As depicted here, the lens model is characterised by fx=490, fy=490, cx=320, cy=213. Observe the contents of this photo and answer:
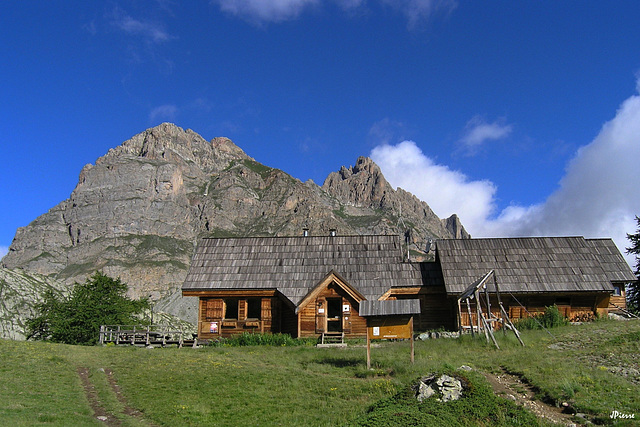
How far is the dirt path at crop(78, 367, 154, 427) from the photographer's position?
12480 mm

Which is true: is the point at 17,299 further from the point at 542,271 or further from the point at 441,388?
the point at 441,388

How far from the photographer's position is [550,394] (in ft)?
40.6

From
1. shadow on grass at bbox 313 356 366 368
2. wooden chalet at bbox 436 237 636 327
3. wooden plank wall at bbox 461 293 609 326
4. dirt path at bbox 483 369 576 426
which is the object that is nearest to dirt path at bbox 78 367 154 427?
shadow on grass at bbox 313 356 366 368

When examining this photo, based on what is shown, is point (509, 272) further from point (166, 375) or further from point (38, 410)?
point (38, 410)

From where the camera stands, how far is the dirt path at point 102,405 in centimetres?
1248

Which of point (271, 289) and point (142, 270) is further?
point (142, 270)

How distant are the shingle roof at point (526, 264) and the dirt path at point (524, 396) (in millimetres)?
14188

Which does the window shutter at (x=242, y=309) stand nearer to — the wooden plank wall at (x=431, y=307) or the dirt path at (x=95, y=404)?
the wooden plank wall at (x=431, y=307)

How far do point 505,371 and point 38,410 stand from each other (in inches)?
530

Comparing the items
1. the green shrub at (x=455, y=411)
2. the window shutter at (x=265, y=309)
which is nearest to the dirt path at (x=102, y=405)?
the green shrub at (x=455, y=411)

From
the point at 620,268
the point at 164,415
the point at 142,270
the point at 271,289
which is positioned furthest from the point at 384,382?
the point at 142,270

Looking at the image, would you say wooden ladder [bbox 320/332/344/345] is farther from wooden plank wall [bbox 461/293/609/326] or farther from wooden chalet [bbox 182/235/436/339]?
wooden plank wall [bbox 461/293/609/326]

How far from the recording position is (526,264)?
30234mm

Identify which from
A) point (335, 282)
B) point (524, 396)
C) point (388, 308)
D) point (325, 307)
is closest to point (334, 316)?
point (325, 307)
